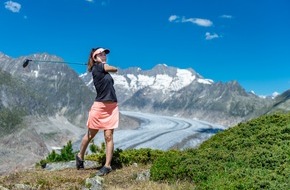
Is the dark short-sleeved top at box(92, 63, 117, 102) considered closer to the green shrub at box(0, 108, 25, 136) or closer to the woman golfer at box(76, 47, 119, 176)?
the woman golfer at box(76, 47, 119, 176)

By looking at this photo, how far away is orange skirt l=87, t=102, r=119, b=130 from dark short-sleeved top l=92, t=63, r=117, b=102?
0.18 meters

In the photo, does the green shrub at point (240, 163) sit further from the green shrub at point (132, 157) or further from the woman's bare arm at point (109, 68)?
the woman's bare arm at point (109, 68)

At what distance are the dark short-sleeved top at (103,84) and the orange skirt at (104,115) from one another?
0.18 metres

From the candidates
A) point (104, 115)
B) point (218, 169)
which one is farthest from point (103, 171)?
point (218, 169)

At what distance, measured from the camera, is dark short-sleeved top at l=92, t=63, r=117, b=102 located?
539 inches

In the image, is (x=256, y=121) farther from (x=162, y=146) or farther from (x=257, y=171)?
(x=162, y=146)

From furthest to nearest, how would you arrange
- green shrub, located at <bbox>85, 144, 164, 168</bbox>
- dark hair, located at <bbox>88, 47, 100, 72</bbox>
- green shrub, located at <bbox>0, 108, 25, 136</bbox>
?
green shrub, located at <bbox>0, 108, 25, 136</bbox> < green shrub, located at <bbox>85, 144, 164, 168</bbox> < dark hair, located at <bbox>88, 47, 100, 72</bbox>

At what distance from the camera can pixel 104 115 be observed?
45.4 ft

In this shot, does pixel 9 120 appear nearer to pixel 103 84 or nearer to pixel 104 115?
pixel 104 115

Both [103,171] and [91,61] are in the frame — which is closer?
[103,171]

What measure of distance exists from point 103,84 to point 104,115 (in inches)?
36.3

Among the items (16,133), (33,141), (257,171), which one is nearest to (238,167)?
(257,171)

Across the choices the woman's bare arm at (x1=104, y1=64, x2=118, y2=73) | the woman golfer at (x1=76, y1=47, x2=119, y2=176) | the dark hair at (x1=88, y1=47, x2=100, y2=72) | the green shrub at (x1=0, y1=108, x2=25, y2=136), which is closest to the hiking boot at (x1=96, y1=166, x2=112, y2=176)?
the woman golfer at (x1=76, y1=47, x2=119, y2=176)

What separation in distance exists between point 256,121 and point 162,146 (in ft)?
507
